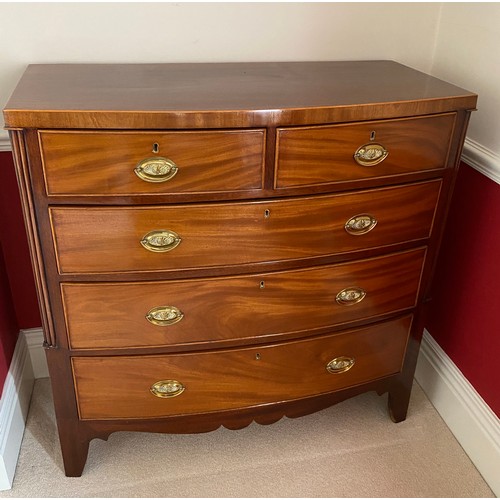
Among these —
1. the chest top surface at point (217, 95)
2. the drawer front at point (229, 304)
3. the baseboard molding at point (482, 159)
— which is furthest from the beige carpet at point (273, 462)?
the chest top surface at point (217, 95)

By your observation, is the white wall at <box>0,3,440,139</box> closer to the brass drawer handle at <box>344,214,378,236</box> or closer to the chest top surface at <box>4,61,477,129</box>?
the chest top surface at <box>4,61,477,129</box>

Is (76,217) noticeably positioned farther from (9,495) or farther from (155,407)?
(9,495)

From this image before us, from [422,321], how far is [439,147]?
54 centimetres

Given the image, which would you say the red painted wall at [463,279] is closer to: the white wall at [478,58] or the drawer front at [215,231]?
the white wall at [478,58]

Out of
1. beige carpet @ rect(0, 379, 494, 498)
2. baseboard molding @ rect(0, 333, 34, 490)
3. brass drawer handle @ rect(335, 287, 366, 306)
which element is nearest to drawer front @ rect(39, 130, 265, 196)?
brass drawer handle @ rect(335, 287, 366, 306)

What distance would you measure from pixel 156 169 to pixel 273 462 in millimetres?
978

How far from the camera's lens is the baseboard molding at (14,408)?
61.4 inches

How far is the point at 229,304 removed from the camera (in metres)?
1.40

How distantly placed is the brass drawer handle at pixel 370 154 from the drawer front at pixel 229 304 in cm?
27

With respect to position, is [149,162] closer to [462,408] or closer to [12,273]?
[12,273]


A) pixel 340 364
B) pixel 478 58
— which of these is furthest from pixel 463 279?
pixel 478 58

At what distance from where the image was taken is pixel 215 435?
1763mm

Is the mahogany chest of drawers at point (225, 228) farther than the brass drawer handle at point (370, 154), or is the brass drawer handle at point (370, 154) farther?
the brass drawer handle at point (370, 154)

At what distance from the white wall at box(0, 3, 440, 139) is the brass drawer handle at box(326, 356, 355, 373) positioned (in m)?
0.90
